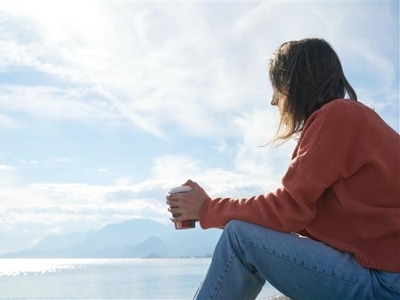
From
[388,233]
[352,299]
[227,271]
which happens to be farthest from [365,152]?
[227,271]

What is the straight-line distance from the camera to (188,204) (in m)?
2.83

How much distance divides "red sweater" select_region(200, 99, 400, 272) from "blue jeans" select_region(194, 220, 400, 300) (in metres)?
0.05

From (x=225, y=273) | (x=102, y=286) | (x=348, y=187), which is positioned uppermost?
(x=102, y=286)

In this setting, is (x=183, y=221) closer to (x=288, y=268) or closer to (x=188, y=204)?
(x=188, y=204)

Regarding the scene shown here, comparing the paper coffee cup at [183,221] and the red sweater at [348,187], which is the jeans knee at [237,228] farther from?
the paper coffee cup at [183,221]

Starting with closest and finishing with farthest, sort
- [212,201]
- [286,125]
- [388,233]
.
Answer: [388,233] → [212,201] → [286,125]

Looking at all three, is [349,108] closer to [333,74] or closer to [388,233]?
[333,74]

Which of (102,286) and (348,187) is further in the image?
(102,286)

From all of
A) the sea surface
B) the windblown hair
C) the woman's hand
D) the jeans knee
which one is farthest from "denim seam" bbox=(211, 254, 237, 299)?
the sea surface

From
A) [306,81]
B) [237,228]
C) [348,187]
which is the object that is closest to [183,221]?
[237,228]

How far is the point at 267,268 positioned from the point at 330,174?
0.52 meters

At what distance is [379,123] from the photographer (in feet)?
8.80

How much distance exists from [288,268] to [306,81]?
94 centimetres

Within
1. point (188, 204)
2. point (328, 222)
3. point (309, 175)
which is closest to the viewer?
point (309, 175)
